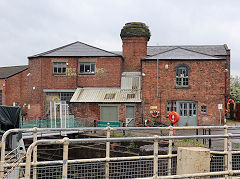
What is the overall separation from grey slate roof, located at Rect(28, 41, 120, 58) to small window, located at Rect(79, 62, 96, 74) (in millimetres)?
864

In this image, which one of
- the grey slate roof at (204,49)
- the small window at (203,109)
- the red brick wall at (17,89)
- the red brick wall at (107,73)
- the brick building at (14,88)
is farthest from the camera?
the grey slate roof at (204,49)

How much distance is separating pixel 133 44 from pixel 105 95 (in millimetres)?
6691

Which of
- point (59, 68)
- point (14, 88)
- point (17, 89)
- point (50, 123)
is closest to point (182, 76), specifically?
point (59, 68)

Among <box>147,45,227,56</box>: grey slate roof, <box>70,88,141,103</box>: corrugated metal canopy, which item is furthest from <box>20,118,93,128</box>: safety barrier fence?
<box>147,45,227,56</box>: grey slate roof

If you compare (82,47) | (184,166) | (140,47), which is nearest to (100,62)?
(82,47)

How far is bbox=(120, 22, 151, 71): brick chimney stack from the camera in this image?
2780cm

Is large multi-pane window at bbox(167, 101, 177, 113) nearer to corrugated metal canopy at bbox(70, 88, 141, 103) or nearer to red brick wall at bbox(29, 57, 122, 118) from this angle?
corrugated metal canopy at bbox(70, 88, 141, 103)

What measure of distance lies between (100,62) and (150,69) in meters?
4.97

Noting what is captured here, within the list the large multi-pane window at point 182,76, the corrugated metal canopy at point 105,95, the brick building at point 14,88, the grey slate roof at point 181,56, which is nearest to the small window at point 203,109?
the large multi-pane window at point 182,76

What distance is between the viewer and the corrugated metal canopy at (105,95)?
2380cm

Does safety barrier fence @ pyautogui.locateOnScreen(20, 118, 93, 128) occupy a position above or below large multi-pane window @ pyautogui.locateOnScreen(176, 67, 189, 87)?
below

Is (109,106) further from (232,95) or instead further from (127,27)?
(232,95)

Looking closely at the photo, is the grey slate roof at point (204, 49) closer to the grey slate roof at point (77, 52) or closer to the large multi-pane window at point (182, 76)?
the grey slate roof at point (77, 52)

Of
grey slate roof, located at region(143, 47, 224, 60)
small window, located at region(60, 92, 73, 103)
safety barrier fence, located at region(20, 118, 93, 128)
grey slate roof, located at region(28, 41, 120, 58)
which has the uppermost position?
grey slate roof, located at region(28, 41, 120, 58)
